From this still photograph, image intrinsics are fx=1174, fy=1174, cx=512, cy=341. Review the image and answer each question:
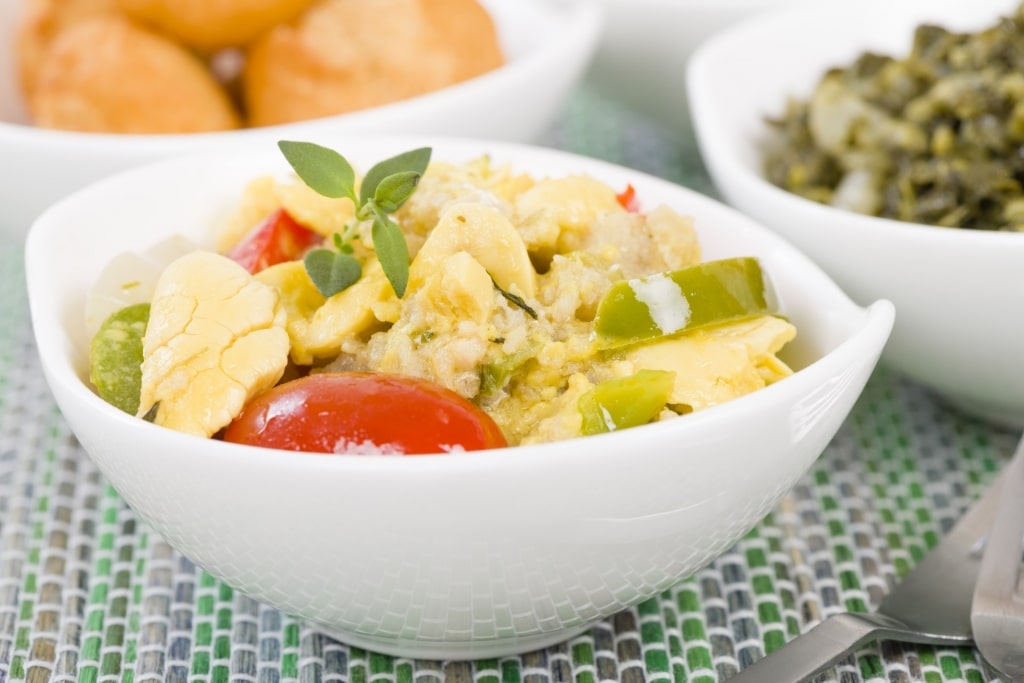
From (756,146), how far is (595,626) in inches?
50.2

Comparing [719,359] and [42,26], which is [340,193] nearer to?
[719,359]

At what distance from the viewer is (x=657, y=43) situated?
300 cm

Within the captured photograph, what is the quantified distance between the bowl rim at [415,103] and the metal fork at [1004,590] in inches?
52.1

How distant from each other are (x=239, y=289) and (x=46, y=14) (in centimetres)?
157

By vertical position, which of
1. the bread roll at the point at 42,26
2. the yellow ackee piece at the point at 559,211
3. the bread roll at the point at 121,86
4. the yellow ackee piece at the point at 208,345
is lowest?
the bread roll at the point at 42,26

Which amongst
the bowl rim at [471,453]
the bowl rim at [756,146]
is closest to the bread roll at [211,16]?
the bowl rim at [471,453]

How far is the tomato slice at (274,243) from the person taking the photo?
1751mm

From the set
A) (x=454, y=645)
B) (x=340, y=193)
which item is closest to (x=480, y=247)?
(x=340, y=193)

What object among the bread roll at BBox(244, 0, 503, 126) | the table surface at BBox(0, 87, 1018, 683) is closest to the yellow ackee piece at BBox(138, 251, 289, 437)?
the table surface at BBox(0, 87, 1018, 683)

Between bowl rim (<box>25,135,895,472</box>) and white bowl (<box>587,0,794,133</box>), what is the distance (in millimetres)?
1067

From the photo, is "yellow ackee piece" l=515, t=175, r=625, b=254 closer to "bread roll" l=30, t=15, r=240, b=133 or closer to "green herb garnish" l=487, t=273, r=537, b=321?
"green herb garnish" l=487, t=273, r=537, b=321

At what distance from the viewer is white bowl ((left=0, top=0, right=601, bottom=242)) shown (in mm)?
2287

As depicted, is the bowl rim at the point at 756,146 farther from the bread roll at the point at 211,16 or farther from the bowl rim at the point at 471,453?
the bread roll at the point at 211,16

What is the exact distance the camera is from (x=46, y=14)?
2773 millimetres
